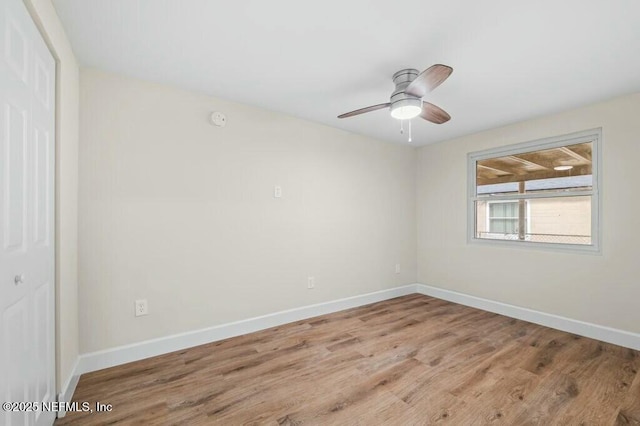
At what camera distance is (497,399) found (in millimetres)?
1845

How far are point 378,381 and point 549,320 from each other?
7.59 feet

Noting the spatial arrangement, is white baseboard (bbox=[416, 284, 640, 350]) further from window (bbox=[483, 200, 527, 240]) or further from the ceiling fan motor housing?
the ceiling fan motor housing

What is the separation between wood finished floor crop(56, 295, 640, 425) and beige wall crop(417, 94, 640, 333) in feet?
1.31

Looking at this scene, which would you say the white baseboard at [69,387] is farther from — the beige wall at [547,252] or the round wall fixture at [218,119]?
the beige wall at [547,252]

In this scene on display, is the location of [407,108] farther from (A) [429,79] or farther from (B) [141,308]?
(B) [141,308]

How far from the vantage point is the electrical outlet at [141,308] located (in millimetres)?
2318

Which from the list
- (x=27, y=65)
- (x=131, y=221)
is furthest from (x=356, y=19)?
(x=131, y=221)

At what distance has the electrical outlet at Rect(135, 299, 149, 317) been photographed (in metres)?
2.32

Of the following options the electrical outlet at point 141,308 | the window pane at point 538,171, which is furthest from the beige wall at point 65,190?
the window pane at point 538,171

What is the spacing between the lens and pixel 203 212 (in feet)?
8.63

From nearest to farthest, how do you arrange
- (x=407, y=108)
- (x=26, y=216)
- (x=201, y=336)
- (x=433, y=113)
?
(x=26, y=216) < (x=407, y=108) < (x=433, y=113) < (x=201, y=336)

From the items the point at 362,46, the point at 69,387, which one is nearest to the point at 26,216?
the point at 69,387

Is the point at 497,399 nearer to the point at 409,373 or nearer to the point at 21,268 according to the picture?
the point at 409,373

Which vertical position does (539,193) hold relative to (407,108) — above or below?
below
